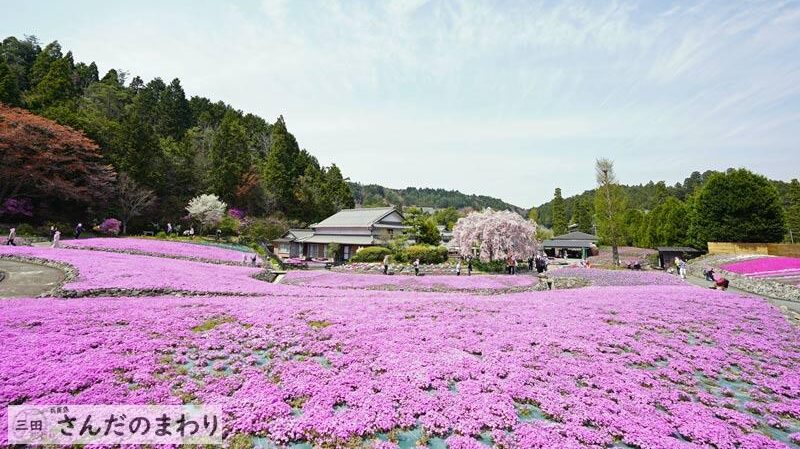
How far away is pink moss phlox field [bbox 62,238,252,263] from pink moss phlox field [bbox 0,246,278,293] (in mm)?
5346

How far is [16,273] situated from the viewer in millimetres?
18656

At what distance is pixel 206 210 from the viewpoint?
168 feet

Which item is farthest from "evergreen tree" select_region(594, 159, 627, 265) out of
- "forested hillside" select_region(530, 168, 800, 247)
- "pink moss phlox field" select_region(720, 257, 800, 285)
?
"pink moss phlox field" select_region(720, 257, 800, 285)

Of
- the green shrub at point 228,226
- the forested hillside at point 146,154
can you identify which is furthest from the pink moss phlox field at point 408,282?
the forested hillside at point 146,154

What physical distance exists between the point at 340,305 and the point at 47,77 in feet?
225

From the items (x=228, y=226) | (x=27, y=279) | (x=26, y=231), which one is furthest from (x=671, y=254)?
(x=26, y=231)

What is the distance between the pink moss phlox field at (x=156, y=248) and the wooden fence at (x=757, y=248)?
181 ft

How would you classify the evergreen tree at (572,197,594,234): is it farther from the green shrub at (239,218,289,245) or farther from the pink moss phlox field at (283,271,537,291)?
the green shrub at (239,218,289,245)

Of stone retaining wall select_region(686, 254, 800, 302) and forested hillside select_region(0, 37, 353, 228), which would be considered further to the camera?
forested hillside select_region(0, 37, 353, 228)

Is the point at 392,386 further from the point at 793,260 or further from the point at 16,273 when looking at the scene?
the point at 793,260

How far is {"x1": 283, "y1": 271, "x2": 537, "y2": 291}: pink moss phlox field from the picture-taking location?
25734mm

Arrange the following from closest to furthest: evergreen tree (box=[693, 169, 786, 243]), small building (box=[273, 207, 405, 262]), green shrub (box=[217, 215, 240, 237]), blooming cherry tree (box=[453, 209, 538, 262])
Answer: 1. blooming cherry tree (box=[453, 209, 538, 262])
2. evergreen tree (box=[693, 169, 786, 243])
3. small building (box=[273, 207, 405, 262])
4. green shrub (box=[217, 215, 240, 237])

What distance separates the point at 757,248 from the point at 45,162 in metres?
78.5

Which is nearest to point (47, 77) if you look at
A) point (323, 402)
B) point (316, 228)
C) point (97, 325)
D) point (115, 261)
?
point (316, 228)
